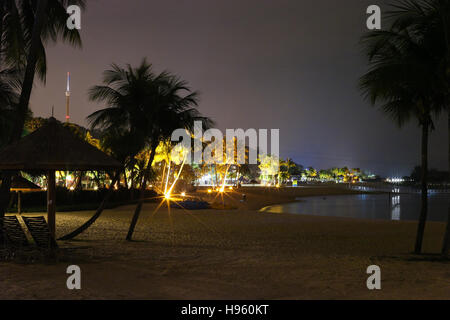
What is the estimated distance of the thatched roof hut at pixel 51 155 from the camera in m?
9.86

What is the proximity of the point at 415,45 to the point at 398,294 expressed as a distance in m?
6.51

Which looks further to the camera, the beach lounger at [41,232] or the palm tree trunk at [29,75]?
the palm tree trunk at [29,75]

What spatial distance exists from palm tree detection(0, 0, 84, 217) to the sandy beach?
14.0ft

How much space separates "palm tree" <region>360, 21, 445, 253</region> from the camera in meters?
9.34

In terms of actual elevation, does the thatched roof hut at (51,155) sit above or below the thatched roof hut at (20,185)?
above

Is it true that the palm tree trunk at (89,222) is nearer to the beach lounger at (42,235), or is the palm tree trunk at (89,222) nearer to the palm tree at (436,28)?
the beach lounger at (42,235)

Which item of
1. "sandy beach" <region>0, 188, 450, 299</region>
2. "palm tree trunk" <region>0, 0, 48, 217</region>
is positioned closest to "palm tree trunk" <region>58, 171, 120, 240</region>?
"sandy beach" <region>0, 188, 450, 299</region>

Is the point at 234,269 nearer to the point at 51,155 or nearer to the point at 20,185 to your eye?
the point at 51,155

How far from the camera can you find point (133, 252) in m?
10.6

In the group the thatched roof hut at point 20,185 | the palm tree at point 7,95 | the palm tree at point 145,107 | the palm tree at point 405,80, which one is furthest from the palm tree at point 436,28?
the thatched roof hut at point 20,185

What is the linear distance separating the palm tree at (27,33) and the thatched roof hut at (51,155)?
1302mm

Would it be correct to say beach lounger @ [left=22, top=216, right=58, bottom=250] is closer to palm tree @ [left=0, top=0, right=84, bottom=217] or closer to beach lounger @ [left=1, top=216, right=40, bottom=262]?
beach lounger @ [left=1, top=216, right=40, bottom=262]

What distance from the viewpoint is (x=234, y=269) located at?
27.7ft

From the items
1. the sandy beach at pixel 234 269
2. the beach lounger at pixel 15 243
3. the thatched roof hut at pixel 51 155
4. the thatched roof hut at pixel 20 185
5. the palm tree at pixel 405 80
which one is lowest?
the sandy beach at pixel 234 269
